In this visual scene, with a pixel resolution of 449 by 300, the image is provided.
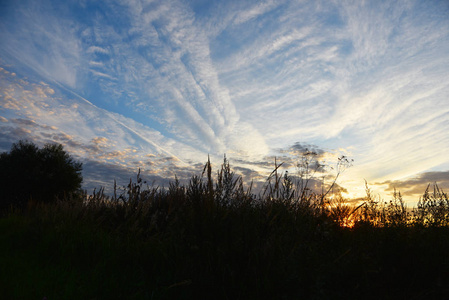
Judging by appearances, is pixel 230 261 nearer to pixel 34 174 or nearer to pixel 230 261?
pixel 230 261

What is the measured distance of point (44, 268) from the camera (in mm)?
3961

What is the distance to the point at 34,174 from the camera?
1678cm

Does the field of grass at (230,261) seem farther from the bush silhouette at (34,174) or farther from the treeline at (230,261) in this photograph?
the bush silhouette at (34,174)

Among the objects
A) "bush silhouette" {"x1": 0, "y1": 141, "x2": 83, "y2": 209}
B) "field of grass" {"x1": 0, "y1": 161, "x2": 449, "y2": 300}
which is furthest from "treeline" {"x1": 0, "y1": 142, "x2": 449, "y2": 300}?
"bush silhouette" {"x1": 0, "y1": 141, "x2": 83, "y2": 209}

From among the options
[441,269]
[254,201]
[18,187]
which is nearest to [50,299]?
[254,201]

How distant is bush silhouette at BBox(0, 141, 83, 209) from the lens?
54.9 ft

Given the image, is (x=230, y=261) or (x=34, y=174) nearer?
(x=230, y=261)

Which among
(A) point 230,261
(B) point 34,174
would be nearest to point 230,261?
(A) point 230,261

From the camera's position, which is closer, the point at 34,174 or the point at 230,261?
the point at 230,261

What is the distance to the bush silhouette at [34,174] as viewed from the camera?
16719mm

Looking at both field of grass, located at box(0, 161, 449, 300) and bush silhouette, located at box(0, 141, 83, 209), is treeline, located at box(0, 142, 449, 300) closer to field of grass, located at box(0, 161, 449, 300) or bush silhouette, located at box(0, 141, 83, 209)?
field of grass, located at box(0, 161, 449, 300)

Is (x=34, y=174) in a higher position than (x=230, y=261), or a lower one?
higher

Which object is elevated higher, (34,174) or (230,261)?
(34,174)

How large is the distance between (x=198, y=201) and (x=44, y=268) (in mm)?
2529
